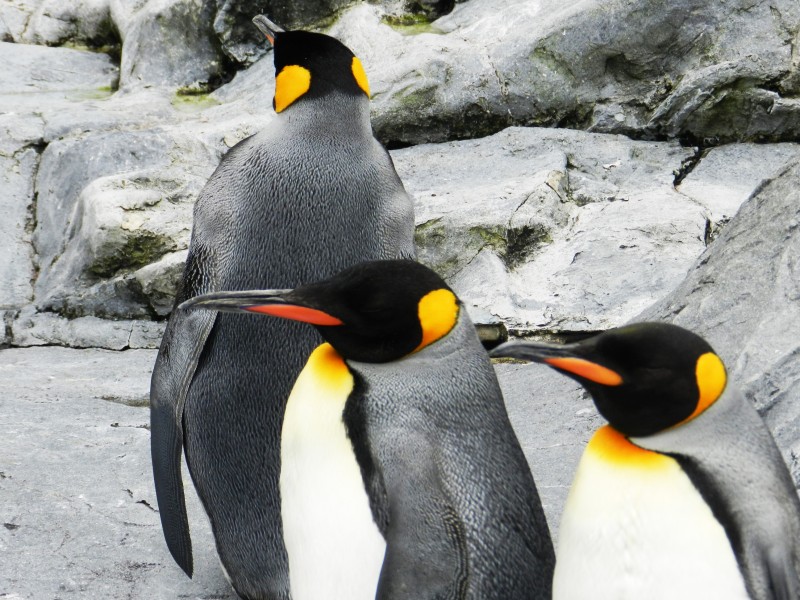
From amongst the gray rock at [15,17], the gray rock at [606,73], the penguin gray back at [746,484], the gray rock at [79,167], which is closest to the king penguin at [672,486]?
the penguin gray back at [746,484]

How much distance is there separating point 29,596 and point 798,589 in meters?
1.72

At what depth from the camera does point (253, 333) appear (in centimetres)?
255

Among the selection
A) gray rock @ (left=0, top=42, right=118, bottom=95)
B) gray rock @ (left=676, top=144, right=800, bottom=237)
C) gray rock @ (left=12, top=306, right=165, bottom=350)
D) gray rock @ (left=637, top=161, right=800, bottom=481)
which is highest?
gray rock @ (left=637, top=161, right=800, bottom=481)

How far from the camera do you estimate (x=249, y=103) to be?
5.61 meters

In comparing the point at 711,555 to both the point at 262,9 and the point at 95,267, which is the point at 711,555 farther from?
the point at 262,9

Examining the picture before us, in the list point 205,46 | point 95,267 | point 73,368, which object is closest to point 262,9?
point 205,46

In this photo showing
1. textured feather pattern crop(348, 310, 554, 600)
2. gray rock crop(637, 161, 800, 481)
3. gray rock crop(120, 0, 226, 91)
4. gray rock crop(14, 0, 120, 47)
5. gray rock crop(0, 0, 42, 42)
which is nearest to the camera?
textured feather pattern crop(348, 310, 554, 600)

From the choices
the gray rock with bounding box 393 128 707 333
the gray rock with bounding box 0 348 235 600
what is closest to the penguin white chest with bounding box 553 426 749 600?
the gray rock with bounding box 0 348 235 600

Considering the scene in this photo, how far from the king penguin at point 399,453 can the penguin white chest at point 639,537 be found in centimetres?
15

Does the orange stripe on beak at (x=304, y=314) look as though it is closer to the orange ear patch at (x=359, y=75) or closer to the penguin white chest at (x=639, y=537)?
the penguin white chest at (x=639, y=537)

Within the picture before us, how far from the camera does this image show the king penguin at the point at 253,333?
255 centimetres

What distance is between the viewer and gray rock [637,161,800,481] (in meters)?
2.77

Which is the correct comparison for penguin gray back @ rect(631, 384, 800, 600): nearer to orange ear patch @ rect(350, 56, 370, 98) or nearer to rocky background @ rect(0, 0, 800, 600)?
orange ear patch @ rect(350, 56, 370, 98)

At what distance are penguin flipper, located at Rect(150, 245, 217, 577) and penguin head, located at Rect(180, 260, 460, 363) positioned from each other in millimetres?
594
